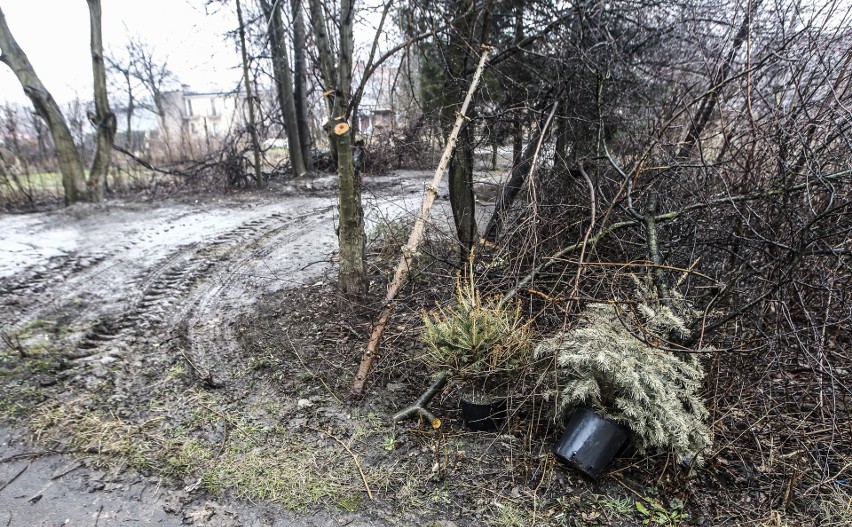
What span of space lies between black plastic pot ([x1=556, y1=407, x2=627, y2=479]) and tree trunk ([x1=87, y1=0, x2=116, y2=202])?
432 inches

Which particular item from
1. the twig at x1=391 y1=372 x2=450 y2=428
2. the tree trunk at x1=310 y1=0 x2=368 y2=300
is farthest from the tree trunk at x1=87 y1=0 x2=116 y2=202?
the twig at x1=391 y1=372 x2=450 y2=428

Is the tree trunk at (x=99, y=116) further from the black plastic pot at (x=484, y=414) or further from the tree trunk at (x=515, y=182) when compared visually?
the black plastic pot at (x=484, y=414)

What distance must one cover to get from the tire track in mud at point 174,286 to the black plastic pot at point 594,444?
3.72 m

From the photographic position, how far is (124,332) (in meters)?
4.40

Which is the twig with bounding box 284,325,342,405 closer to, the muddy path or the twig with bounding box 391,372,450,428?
the muddy path

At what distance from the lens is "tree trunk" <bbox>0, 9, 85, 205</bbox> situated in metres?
8.87

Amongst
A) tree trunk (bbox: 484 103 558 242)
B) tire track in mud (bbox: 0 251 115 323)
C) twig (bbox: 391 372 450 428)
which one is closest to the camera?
twig (bbox: 391 372 450 428)

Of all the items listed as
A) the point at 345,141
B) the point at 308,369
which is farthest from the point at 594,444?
the point at 345,141

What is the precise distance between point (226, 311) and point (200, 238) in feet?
9.45

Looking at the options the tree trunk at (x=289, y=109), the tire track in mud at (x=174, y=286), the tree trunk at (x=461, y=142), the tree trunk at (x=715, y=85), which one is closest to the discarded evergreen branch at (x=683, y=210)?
the tree trunk at (x=715, y=85)

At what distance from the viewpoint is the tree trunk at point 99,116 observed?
30.5 ft

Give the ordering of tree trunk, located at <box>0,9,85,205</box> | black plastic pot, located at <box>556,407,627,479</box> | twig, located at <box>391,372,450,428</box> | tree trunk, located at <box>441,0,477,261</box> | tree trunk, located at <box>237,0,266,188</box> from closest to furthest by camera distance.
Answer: black plastic pot, located at <box>556,407,627,479</box> → twig, located at <box>391,372,450,428</box> → tree trunk, located at <box>441,0,477,261</box> → tree trunk, located at <box>0,9,85,205</box> → tree trunk, located at <box>237,0,266,188</box>

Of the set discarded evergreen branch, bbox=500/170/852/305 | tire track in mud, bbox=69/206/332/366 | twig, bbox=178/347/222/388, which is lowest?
twig, bbox=178/347/222/388

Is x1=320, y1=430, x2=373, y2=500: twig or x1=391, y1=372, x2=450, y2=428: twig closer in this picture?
x1=320, y1=430, x2=373, y2=500: twig
